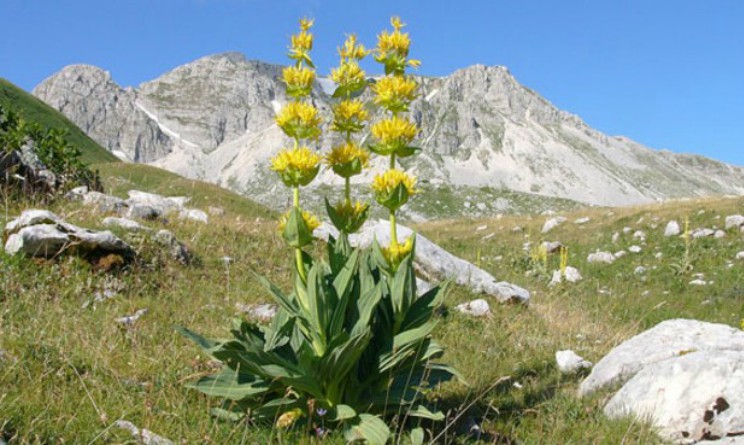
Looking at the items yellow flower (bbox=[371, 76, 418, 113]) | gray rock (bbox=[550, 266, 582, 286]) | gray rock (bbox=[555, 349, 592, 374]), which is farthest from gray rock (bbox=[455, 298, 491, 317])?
gray rock (bbox=[550, 266, 582, 286])

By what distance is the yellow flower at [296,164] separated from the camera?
345 cm

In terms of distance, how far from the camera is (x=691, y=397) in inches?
167

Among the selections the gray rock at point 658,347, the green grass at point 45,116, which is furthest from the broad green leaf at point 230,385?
the green grass at point 45,116

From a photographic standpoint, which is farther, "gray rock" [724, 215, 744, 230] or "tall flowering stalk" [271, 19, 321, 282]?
"gray rock" [724, 215, 744, 230]

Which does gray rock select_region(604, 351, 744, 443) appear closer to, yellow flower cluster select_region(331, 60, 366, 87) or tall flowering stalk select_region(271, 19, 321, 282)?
tall flowering stalk select_region(271, 19, 321, 282)

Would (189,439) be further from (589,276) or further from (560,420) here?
(589,276)

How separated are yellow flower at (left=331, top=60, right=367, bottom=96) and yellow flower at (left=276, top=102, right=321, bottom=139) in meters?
0.30

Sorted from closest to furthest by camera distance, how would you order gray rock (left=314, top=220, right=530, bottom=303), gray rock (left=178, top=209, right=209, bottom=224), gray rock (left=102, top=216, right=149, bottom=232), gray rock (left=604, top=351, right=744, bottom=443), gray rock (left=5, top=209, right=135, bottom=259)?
gray rock (left=604, top=351, right=744, bottom=443) → gray rock (left=5, top=209, right=135, bottom=259) → gray rock (left=102, top=216, right=149, bottom=232) → gray rock (left=314, top=220, right=530, bottom=303) → gray rock (left=178, top=209, right=209, bottom=224)

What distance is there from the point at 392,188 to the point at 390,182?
2.0 inches

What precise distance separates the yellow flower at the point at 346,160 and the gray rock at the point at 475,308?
451 cm

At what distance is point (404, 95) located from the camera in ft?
12.9

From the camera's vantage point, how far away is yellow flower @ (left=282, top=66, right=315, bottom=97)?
147 inches

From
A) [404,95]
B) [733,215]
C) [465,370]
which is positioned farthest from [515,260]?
[404,95]

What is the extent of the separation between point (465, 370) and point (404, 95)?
2.79 metres
